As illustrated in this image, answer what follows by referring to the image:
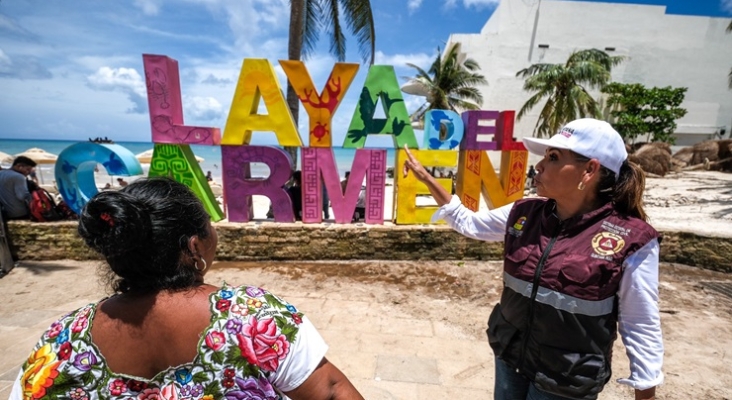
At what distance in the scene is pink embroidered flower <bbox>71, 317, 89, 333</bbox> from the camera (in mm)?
945

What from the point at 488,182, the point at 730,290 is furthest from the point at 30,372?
the point at 730,290

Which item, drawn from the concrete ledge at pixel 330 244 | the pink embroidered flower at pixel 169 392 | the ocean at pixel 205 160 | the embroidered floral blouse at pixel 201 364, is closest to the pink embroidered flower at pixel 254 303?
the embroidered floral blouse at pixel 201 364

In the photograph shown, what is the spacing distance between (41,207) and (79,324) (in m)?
6.49

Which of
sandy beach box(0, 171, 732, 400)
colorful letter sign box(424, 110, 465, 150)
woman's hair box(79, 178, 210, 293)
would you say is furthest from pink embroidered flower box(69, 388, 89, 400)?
colorful letter sign box(424, 110, 465, 150)

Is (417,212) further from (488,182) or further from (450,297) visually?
(450,297)

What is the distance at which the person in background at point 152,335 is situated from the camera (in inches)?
36.2

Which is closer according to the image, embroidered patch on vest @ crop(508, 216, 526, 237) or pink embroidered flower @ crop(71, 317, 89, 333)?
pink embroidered flower @ crop(71, 317, 89, 333)

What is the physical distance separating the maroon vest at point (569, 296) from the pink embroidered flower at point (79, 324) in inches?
63.7

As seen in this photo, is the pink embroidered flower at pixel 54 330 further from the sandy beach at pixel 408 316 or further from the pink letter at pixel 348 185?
the pink letter at pixel 348 185

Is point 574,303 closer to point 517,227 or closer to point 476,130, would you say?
point 517,227

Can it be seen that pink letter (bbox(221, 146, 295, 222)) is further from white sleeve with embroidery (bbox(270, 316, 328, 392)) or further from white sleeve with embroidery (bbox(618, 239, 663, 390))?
white sleeve with embroidery (bbox(618, 239, 663, 390))

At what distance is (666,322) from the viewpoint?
393 cm

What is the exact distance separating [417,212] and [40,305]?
5652 mm

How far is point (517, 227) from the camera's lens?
1.61 m
